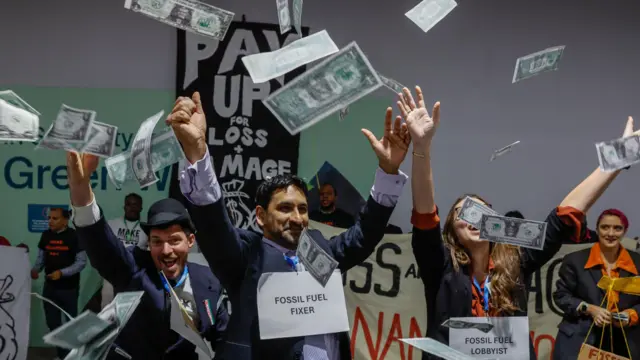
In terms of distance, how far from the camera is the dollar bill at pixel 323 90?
2793mm

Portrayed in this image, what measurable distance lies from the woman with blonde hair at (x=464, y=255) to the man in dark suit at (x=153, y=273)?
74 centimetres

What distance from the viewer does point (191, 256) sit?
655cm

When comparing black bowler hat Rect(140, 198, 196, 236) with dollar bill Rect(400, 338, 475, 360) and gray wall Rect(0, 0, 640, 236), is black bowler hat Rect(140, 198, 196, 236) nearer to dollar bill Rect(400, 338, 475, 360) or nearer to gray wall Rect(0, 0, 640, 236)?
dollar bill Rect(400, 338, 475, 360)

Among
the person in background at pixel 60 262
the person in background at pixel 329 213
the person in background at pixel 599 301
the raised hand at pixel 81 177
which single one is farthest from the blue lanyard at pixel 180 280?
the person in background at pixel 60 262

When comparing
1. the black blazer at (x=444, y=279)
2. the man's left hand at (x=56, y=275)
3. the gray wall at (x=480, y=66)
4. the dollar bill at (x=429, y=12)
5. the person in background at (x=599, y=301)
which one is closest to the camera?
the black blazer at (x=444, y=279)

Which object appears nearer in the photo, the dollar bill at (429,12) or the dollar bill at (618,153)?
the dollar bill at (618,153)

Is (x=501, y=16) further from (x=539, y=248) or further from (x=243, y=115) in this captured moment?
(x=539, y=248)

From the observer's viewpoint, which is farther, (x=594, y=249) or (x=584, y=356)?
(x=594, y=249)

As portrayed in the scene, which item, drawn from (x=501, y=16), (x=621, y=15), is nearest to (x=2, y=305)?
(x=501, y=16)

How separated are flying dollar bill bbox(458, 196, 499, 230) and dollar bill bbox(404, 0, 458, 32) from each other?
0.69 m

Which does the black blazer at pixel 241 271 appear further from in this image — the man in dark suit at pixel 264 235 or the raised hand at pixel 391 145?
the raised hand at pixel 391 145

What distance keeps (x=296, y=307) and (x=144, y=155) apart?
64 centimetres

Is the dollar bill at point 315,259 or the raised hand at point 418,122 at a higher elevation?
the raised hand at point 418,122

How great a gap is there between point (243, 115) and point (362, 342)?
6.99 ft
